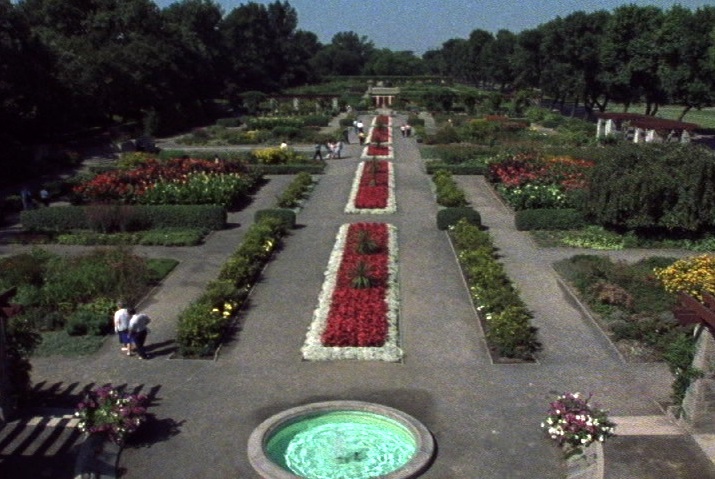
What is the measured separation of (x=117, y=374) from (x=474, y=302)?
313 inches

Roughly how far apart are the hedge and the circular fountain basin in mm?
13181

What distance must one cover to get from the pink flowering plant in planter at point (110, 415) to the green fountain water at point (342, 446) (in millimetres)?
2022

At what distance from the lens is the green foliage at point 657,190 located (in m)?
20.9

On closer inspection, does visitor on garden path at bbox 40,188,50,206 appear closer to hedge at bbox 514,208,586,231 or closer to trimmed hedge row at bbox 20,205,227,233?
trimmed hedge row at bbox 20,205,227,233

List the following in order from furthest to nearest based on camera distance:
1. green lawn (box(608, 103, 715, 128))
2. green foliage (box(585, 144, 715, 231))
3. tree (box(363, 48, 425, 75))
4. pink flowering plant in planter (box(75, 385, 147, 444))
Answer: tree (box(363, 48, 425, 75)) < green lawn (box(608, 103, 715, 128)) < green foliage (box(585, 144, 715, 231)) < pink flowering plant in planter (box(75, 385, 147, 444))

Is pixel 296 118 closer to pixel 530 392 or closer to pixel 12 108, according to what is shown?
pixel 12 108

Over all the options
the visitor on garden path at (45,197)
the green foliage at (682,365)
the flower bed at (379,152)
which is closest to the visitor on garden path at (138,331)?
the green foliage at (682,365)

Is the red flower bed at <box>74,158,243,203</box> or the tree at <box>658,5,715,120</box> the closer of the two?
the red flower bed at <box>74,158,243,203</box>

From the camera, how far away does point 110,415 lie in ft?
34.1

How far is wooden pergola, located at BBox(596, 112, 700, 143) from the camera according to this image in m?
40.6

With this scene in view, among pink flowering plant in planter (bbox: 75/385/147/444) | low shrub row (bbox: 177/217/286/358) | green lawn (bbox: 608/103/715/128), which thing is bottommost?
green lawn (bbox: 608/103/715/128)

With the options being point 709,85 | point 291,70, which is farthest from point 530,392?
point 291,70

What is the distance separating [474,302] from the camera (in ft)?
54.0

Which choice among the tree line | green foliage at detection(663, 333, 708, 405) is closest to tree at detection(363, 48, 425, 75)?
the tree line
